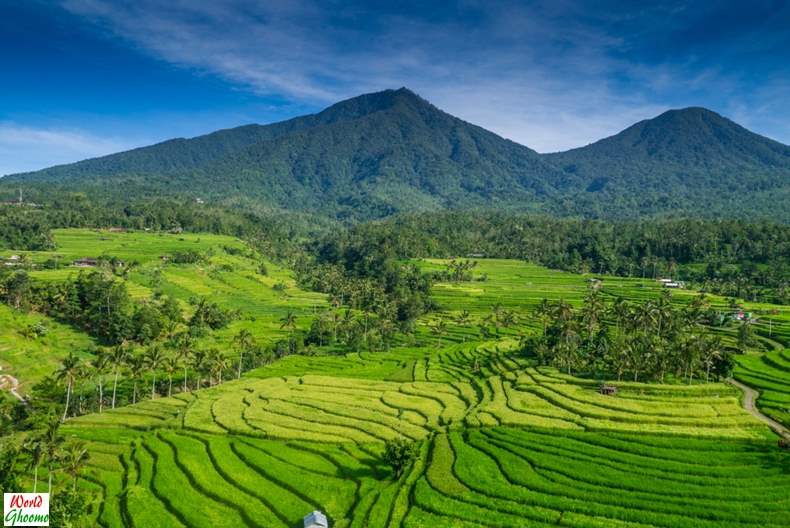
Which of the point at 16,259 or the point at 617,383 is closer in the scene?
the point at 617,383

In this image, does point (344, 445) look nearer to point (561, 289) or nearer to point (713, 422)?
point (713, 422)

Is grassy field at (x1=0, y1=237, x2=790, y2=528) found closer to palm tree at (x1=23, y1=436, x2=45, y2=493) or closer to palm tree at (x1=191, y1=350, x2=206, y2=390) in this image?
palm tree at (x1=23, y1=436, x2=45, y2=493)

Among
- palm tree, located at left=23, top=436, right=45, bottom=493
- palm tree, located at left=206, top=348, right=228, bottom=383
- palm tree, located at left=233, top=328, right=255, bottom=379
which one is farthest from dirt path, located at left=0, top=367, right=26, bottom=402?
palm tree, located at left=23, top=436, right=45, bottom=493

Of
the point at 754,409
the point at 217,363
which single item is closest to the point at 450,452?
the point at 754,409

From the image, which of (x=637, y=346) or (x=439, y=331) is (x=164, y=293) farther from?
(x=637, y=346)

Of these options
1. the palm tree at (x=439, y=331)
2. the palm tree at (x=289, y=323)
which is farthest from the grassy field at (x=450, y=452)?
Result: the palm tree at (x=289, y=323)

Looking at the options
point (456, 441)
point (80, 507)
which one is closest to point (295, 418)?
point (456, 441)
